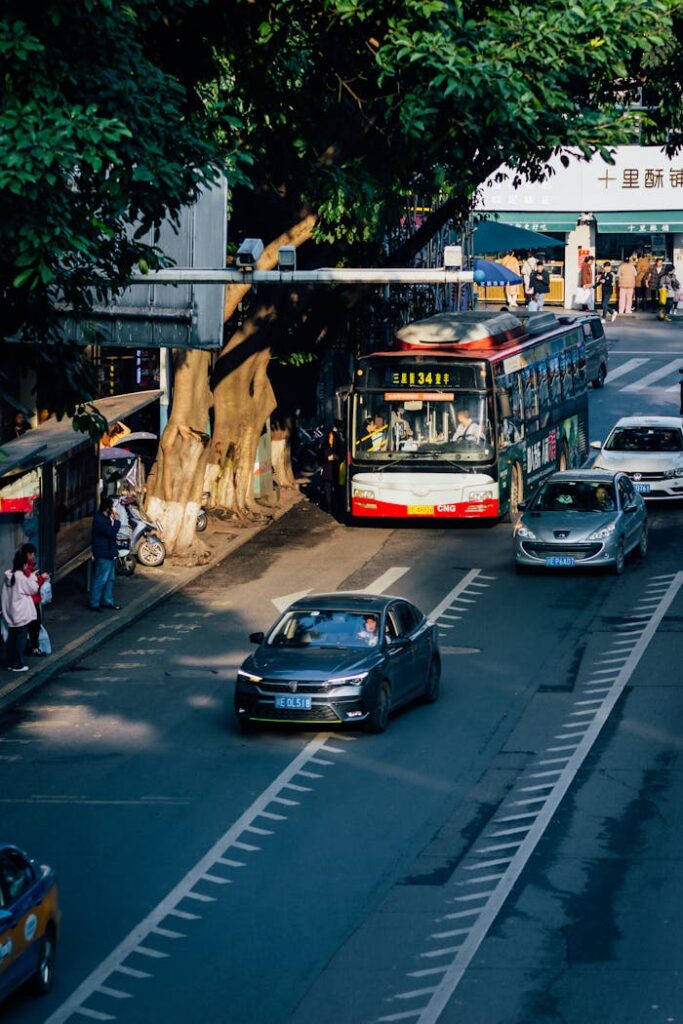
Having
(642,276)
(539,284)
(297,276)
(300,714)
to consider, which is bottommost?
(300,714)

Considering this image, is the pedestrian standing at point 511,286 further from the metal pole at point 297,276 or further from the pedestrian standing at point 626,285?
the metal pole at point 297,276

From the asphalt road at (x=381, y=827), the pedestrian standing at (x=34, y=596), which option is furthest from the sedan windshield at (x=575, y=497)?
the pedestrian standing at (x=34, y=596)

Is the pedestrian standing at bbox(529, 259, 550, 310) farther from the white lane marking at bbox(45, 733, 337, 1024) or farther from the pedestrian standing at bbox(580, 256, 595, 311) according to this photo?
the white lane marking at bbox(45, 733, 337, 1024)

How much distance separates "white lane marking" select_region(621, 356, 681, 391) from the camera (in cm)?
5820

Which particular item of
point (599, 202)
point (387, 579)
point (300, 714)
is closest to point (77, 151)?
point (300, 714)

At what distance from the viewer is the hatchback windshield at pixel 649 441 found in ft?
134

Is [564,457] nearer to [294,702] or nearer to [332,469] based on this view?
[332,469]

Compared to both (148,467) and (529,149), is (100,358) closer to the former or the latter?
(148,467)

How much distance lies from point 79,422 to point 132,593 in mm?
10753

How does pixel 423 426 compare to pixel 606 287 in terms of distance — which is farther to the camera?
pixel 606 287

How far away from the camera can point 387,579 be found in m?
33.1

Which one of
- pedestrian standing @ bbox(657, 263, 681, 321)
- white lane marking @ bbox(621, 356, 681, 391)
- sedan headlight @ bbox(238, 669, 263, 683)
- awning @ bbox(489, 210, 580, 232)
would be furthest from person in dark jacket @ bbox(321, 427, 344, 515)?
awning @ bbox(489, 210, 580, 232)

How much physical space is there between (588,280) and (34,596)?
47.9m

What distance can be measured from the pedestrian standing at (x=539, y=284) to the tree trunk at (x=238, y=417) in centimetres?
3027
